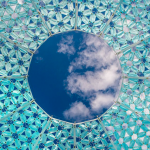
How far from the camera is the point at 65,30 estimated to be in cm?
2745

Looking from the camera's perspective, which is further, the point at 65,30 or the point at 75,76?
the point at 75,76

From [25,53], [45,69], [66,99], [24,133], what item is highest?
[25,53]

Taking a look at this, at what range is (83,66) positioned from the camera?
2928 cm

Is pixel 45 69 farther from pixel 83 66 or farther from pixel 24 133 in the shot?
pixel 24 133

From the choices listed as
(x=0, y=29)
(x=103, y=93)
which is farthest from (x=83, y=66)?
(x=0, y=29)

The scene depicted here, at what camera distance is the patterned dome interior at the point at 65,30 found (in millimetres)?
26094

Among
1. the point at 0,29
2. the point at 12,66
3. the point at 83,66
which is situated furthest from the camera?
the point at 83,66

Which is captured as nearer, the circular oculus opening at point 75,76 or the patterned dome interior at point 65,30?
the patterned dome interior at point 65,30

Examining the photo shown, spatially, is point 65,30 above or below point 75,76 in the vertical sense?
above

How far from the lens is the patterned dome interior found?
26094mm

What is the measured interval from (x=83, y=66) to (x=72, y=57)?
2.26 metres

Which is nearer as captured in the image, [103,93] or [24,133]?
[24,133]

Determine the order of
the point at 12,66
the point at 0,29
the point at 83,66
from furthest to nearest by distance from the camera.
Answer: the point at 83,66 < the point at 12,66 < the point at 0,29

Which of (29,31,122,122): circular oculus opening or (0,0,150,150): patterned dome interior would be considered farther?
(29,31,122,122): circular oculus opening
